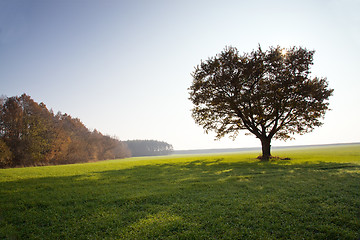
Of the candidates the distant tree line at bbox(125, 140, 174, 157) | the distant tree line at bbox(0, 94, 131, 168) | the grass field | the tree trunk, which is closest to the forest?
the distant tree line at bbox(0, 94, 131, 168)

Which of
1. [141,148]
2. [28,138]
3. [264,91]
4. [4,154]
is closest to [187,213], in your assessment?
[264,91]

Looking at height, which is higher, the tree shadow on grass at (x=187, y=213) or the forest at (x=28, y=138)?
the forest at (x=28, y=138)

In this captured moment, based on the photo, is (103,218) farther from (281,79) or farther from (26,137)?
(26,137)

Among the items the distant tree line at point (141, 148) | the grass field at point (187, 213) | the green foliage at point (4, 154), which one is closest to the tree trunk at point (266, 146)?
the grass field at point (187, 213)

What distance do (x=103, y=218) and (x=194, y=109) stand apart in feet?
107

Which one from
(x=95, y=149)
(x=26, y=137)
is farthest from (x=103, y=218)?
(x=95, y=149)

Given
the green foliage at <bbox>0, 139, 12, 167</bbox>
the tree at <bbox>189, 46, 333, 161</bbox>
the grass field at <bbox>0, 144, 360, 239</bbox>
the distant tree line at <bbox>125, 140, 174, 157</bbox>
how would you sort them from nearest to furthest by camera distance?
the grass field at <bbox>0, 144, 360, 239</bbox> → the tree at <bbox>189, 46, 333, 161</bbox> → the green foliage at <bbox>0, 139, 12, 167</bbox> → the distant tree line at <bbox>125, 140, 174, 157</bbox>

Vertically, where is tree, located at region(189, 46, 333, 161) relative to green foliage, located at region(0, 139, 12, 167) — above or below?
above

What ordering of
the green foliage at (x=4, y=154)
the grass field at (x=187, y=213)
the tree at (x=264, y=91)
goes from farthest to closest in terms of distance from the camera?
the green foliage at (x=4, y=154) < the tree at (x=264, y=91) < the grass field at (x=187, y=213)

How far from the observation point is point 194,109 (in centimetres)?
3981

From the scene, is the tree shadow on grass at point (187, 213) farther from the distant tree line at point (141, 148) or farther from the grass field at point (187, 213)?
the distant tree line at point (141, 148)

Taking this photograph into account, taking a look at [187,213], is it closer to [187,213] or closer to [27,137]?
[187,213]

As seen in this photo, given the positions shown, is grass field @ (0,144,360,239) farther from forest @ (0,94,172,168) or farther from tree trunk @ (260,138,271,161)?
forest @ (0,94,172,168)

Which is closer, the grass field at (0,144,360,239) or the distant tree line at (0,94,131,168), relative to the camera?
the grass field at (0,144,360,239)
